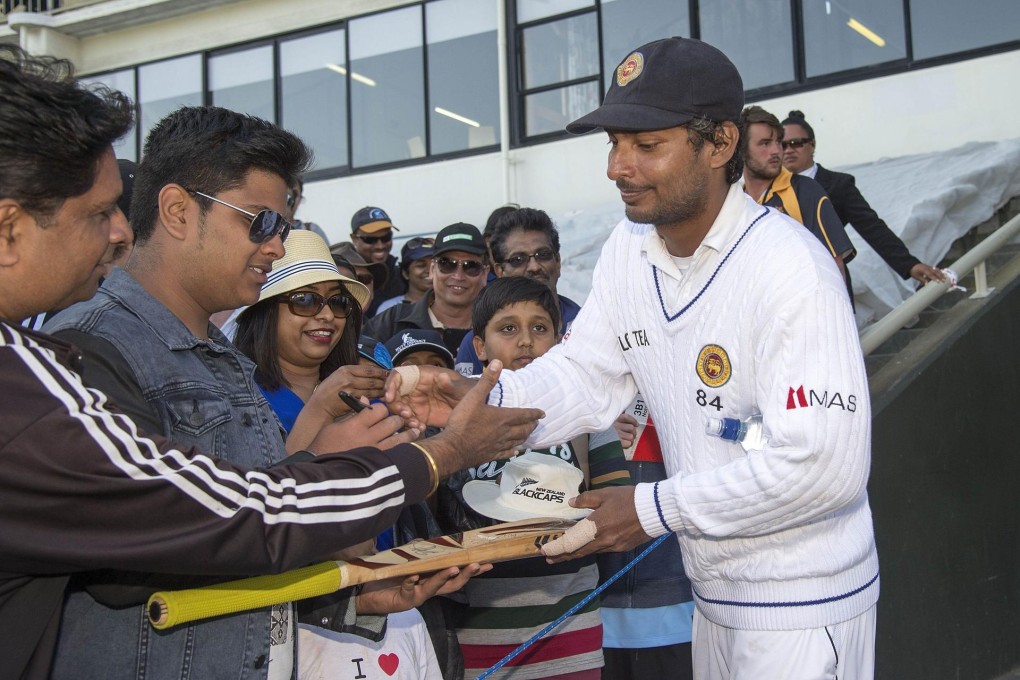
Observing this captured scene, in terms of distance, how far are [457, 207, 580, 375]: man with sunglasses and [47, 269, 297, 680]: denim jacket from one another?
3261 mm

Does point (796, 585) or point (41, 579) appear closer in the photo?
point (41, 579)

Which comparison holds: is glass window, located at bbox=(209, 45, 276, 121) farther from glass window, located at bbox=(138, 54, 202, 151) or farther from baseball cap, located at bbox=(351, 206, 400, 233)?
baseball cap, located at bbox=(351, 206, 400, 233)

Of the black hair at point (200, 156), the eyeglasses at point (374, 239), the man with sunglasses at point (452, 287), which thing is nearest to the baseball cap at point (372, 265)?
the eyeglasses at point (374, 239)

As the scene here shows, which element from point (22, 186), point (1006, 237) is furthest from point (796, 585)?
point (1006, 237)

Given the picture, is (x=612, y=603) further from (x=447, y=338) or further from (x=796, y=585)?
(x=447, y=338)

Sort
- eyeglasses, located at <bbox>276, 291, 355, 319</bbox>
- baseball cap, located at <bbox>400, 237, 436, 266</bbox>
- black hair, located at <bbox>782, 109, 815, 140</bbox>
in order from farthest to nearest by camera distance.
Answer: black hair, located at <bbox>782, 109, 815, 140</bbox> < baseball cap, located at <bbox>400, 237, 436, 266</bbox> < eyeglasses, located at <bbox>276, 291, 355, 319</bbox>

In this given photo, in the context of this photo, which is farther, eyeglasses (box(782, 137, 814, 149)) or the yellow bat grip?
eyeglasses (box(782, 137, 814, 149))

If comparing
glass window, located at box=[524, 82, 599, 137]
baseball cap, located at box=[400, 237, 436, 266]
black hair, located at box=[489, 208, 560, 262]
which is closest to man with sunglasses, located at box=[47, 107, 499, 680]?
black hair, located at box=[489, 208, 560, 262]

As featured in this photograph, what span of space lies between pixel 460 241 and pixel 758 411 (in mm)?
3493

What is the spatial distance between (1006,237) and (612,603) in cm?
411

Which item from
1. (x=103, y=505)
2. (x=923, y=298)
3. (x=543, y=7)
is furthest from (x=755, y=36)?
(x=103, y=505)

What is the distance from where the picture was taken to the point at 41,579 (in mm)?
2158

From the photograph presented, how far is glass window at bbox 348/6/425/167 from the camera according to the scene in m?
15.8

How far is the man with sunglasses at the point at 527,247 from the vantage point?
6020mm
